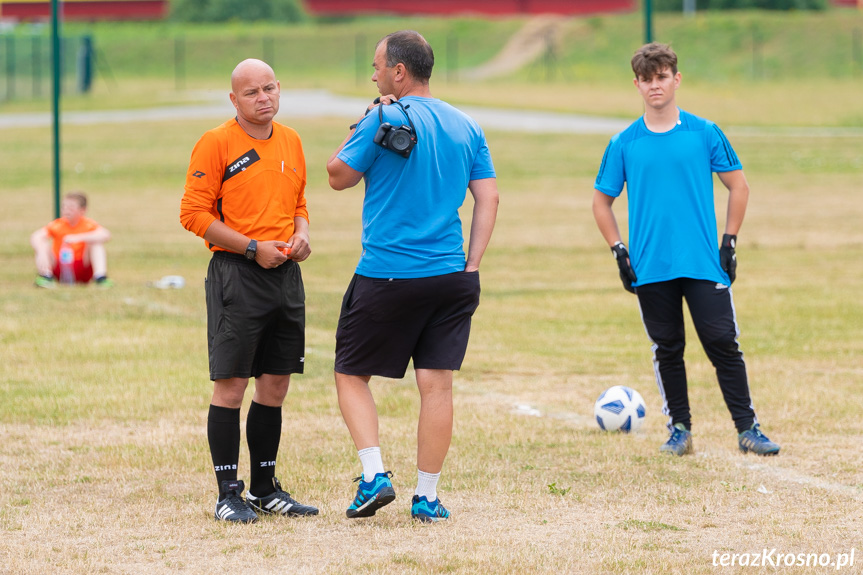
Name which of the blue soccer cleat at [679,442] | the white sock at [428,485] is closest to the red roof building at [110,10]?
the blue soccer cleat at [679,442]

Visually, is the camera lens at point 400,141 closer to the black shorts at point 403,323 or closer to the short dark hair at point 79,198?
the black shorts at point 403,323

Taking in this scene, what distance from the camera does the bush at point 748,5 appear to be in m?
68.1

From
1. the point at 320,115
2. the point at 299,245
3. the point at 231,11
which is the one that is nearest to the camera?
the point at 299,245

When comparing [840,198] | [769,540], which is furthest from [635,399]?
[840,198]

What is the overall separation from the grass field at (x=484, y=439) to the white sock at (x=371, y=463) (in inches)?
9.2

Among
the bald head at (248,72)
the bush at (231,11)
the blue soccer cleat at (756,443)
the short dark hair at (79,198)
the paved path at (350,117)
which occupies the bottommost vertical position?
the blue soccer cleat at (756,443)

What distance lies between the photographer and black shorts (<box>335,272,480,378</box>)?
498cm

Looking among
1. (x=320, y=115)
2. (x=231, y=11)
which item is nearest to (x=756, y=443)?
(x=320, y=115)

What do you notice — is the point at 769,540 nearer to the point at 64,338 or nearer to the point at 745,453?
the point at 745,453

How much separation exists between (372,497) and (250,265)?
3.75 ft

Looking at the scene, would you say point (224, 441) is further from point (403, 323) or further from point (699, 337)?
point (699, 337)

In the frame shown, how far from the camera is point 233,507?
200 inches

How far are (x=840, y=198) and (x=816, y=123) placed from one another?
568 inches

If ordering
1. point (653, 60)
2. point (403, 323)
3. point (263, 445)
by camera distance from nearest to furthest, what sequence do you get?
1. point (403, 323)
2. point (263, 445)
3. point (653, 60)
